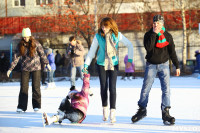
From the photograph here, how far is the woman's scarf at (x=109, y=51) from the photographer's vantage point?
6.13 meters

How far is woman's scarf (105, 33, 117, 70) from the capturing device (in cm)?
613

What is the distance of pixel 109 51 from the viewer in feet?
20.1

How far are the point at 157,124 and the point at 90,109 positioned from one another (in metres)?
→ 2.19

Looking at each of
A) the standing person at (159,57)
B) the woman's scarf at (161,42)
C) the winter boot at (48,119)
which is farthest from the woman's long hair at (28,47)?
the woman's scarf at (161,42)

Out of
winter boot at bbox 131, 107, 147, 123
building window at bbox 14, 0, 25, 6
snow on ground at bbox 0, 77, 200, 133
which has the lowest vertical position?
snow on ground at bbox 0, 77, 200, 133

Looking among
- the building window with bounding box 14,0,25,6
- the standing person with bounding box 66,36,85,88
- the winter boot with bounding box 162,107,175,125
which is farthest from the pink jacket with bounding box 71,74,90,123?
the building window with bounding box 14,0,25,6

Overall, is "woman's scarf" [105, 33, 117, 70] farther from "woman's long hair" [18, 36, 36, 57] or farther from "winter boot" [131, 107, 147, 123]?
"woman's long hair" [18, 36, 36, 57]

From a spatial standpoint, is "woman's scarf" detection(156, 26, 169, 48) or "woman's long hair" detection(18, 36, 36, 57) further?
"woman's long hair" detection(18, 36, 36, 57)

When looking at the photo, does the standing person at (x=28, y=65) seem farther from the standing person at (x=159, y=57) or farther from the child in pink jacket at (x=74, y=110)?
the standing person at (x=159, y=57)

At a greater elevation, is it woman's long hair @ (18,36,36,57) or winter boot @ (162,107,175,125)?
woman's long hair @ (18,36,36,57)

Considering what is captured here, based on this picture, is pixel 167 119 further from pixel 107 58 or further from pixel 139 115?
pixel 107 58

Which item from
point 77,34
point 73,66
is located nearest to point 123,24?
point 77,34

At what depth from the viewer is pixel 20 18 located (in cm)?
2792

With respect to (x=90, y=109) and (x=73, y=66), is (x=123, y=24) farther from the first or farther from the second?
(x=90, y=109)
